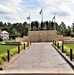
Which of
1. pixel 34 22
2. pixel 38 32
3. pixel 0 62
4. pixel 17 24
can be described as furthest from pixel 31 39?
pixel 17 24

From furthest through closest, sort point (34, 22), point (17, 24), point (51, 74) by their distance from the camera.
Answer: point (17, 24)
point (34, 22)
point (51, 74)

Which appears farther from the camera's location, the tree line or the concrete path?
the tree line

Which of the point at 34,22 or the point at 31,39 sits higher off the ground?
the point at 34,22

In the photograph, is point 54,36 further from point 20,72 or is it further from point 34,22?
point 20,72

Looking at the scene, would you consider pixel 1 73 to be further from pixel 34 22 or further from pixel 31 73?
pixel 34 22

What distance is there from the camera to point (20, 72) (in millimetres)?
11477

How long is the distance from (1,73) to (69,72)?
3214 mm

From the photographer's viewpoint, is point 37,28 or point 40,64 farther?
point 37,28

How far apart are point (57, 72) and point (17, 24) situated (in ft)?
392

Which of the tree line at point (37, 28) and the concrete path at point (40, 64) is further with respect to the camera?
the tree line at point (37, 28)

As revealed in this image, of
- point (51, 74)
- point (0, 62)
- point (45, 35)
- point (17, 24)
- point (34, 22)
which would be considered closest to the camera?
point (51, 74)

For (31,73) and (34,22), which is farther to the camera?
(34,22)

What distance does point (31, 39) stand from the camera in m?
60.3

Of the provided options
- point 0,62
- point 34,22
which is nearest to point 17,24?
point 34,22
